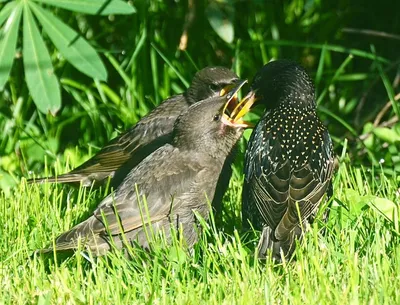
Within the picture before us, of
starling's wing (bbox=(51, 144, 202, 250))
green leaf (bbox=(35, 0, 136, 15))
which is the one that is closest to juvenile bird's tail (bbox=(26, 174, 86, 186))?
starling's wing (bbox=(51, 144, 202, 250))

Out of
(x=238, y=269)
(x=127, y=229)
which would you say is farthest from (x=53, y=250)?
(x=238, y=269)

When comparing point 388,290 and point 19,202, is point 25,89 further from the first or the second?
point 388,290

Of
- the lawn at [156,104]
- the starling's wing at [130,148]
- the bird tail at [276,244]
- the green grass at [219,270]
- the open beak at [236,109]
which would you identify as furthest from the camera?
the starling's wing at [130,148]

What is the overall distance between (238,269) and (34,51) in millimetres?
2216

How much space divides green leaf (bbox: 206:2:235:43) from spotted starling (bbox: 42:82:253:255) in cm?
87

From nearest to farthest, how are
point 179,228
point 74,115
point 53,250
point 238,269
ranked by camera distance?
point 238,269
point 53,250
point 179,228
point 74,115

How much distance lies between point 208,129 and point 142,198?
62cm

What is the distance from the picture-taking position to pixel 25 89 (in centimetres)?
759

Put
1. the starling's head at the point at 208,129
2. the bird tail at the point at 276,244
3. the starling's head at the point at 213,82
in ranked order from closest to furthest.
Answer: the bird tail at the point at 276,244, the starling's head at the point at 208,129, the starling's head at the point at 213,82

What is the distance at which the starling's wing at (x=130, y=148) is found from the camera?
6570 mm

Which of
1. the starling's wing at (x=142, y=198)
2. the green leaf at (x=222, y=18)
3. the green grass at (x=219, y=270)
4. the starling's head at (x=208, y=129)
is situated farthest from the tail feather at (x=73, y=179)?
the green leaf at (x=222, y=18)

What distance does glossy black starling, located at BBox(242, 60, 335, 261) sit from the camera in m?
5.18

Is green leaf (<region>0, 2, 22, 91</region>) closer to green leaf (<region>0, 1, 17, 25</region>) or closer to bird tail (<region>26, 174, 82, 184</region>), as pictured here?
green leaf (<region>0, 1, 17, 25</region>)

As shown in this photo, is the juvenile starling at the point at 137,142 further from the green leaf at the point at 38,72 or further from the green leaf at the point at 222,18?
the green leaf at the point at 38,72
